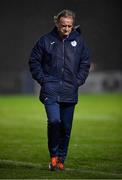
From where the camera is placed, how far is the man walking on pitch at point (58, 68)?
9922 millimetres

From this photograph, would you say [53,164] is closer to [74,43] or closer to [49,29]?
[74,43]

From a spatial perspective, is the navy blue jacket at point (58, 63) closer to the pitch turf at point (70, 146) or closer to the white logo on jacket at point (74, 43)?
the white logo on jacket at point (74, 43)

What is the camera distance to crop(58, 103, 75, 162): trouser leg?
1023cm

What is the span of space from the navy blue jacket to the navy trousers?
0.38ft

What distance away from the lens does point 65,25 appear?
32.4ft

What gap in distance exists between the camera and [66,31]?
9.88m

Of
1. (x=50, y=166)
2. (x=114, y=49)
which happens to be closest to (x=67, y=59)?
(x=50, y=166)

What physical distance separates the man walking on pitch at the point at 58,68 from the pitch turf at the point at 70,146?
0.53 metres

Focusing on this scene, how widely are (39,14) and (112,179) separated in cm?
3419

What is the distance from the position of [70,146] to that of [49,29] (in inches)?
1079

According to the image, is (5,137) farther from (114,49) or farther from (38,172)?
(114,49)

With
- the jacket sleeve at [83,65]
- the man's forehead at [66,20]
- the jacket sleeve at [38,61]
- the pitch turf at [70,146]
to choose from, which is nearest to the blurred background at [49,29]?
the pitch turf at [70,146]

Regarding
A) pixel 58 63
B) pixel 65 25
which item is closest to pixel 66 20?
pixel 65 25

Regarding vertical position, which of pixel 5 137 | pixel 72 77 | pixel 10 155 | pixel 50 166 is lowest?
pixel 5 137
